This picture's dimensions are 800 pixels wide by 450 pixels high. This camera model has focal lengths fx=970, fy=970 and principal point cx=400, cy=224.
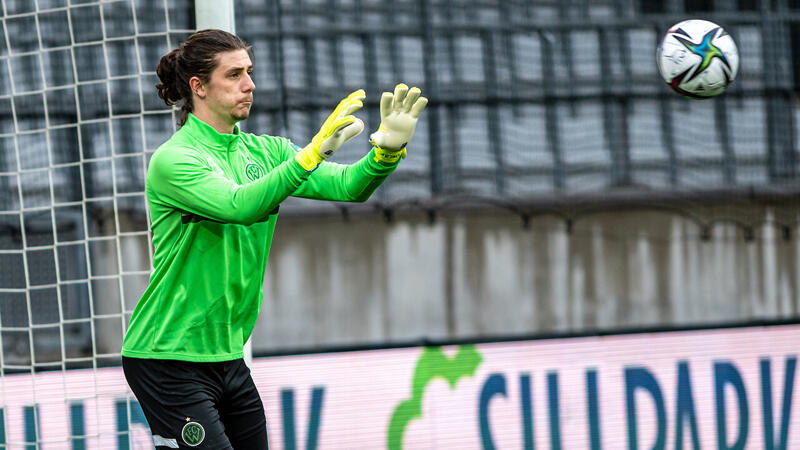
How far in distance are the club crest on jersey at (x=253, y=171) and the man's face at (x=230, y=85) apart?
138mm

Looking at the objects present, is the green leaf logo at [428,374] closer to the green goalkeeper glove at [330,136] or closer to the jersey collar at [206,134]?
the jersey collar at [206,134]

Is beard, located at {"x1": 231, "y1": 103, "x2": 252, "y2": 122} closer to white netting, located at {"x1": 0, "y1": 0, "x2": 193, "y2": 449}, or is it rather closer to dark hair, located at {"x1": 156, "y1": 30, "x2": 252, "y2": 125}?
dark hair, located at {"x1": 156, "y1": 30, "x2": 252, "y2": 125}

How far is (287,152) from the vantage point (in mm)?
2424

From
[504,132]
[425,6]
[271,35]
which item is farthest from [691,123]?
[271,35]

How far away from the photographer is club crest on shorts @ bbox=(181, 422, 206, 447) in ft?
6.92

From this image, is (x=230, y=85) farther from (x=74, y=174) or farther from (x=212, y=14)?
(x=74, y=174)

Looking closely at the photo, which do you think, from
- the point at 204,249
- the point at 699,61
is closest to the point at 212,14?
the point at 204,249

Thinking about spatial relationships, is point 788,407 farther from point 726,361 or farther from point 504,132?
point 504,132

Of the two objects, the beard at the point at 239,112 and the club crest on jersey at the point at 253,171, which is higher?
the beard at the point at 239,112

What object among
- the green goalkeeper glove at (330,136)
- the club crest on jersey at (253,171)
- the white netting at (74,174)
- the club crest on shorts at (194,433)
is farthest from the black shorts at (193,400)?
the white netting at (74,174)

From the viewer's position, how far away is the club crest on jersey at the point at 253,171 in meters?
2.24

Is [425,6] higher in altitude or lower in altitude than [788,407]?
higher

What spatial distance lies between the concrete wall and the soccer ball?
2274mm

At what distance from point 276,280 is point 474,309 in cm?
118
